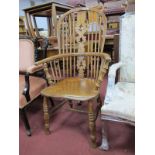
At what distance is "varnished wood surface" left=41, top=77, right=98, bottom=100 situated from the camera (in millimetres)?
1349

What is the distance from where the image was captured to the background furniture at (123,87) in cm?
116

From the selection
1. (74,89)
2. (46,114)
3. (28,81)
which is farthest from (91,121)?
(28,81)

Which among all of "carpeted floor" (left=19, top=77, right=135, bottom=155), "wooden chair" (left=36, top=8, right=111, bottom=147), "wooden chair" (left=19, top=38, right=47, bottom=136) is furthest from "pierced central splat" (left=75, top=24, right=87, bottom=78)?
"carpeted floor" (left=19, top=77, right=135, bottom=155)

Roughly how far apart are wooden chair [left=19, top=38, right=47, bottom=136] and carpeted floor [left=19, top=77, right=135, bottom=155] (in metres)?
0.13

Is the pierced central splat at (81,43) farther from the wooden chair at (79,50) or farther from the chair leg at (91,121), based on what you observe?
the chair leg at (91,121)

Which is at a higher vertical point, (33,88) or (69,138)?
(33,88)

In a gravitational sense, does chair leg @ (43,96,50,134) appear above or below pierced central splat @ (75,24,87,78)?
below

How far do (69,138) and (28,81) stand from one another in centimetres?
59

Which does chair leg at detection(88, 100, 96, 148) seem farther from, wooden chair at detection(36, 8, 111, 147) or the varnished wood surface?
wooden chair at detection(36, 8, 111, 147)

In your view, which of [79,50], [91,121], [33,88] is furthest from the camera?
[79,50]

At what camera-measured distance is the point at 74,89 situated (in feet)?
4.90

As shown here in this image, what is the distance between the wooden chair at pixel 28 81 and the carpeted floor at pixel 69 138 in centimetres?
13

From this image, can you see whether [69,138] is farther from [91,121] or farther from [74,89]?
[74,89]
